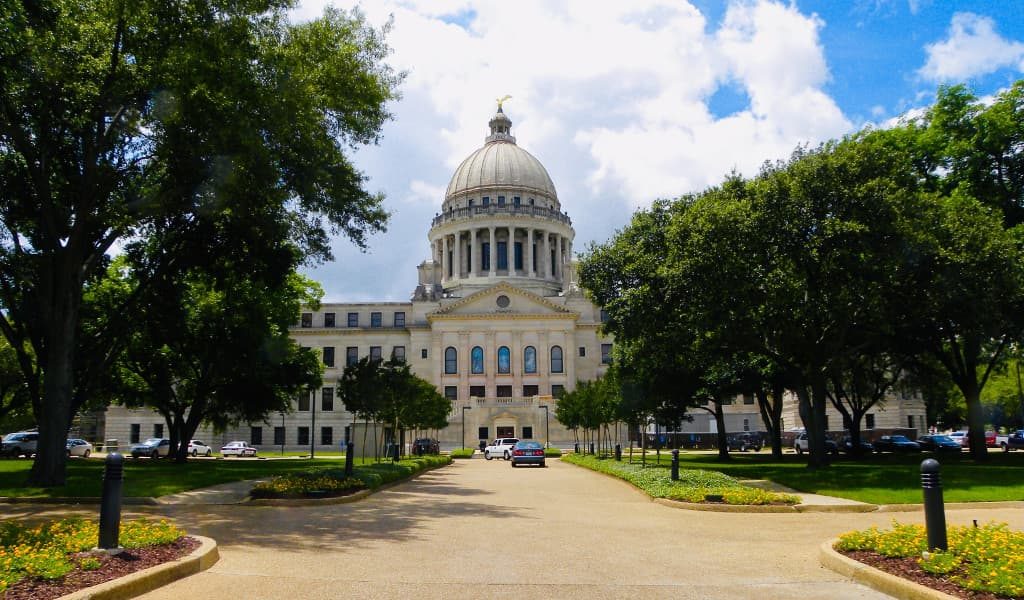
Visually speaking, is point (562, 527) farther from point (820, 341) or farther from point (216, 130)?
point (820, 341)

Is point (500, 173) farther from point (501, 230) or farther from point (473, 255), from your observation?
point (473, 255)

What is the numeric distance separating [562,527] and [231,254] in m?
16.1

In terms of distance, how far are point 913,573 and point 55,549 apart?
9942 mm

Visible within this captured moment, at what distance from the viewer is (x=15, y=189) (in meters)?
24.4

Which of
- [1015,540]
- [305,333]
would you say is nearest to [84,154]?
[1015,540]

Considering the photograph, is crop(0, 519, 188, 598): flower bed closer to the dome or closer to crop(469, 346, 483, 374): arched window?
crop(469, 346, 483, 374): arched window

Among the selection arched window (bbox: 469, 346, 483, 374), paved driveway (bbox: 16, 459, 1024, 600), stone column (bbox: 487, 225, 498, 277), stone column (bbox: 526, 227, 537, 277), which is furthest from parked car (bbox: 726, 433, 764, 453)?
paved driveway (bbox: 16, 459, 1024, 600)

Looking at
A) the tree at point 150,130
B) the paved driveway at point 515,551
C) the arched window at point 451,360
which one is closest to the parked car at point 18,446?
the tree at point 150,130

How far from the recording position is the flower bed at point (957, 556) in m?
7.93

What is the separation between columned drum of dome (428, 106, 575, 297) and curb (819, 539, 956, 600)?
3499 inches

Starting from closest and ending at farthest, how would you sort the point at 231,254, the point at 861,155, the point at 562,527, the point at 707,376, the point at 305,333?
1. the point at 562,527
2. the point at 231,254
3. the point at 861,155
4. the point at 707,376
5. the point at 305,333

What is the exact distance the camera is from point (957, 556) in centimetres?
920

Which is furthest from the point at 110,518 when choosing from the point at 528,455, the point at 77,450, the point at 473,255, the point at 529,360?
the point at 473,255

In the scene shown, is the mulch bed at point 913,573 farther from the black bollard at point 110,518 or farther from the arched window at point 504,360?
the arched window at point 504,360
